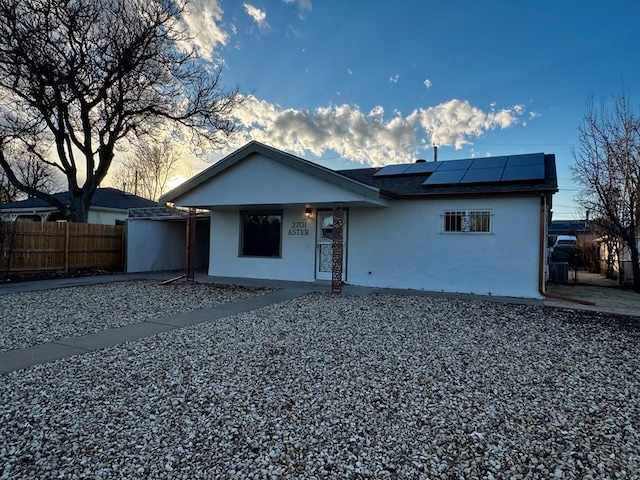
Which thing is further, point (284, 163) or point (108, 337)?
point (284, 163)

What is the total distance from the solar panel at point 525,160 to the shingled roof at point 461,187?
0.19 m

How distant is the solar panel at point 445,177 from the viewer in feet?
34.8

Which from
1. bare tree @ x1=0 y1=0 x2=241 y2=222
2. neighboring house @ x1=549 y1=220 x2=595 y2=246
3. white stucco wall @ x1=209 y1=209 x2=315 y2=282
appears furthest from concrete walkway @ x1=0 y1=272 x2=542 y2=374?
neighboring house @ x1=549 y1=220 x2=595 y2=246

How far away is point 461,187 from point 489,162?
8.24ft

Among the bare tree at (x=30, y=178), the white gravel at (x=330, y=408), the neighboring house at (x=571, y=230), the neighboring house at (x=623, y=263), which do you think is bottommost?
the white gravel at (x=330, y=408)

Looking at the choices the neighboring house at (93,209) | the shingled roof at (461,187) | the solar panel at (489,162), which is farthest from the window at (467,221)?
the neighboring house at (93,209)

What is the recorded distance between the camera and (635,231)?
42.3 feet

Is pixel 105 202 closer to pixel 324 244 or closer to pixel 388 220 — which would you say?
pixel 324 244

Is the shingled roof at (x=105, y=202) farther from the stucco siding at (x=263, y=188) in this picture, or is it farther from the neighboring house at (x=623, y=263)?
the neighboring house at (x=623, y=263)

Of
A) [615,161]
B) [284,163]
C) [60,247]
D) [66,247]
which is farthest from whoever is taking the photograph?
[66,247]

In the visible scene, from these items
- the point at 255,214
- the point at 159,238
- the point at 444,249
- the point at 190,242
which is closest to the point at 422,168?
the point at 444,249

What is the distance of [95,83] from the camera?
1513 cm

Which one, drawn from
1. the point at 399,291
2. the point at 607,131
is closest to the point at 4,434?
the point at 399,291

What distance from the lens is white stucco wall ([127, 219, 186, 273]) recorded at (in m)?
15.2
